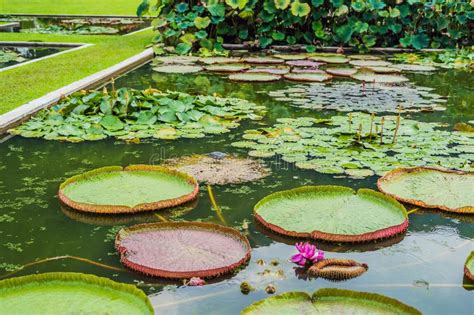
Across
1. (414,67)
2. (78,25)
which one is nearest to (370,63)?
(414,67)

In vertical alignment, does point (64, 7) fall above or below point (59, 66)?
below

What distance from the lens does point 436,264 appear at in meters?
2.84

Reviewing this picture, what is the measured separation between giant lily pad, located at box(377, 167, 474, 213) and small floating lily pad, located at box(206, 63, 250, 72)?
14.9 ft

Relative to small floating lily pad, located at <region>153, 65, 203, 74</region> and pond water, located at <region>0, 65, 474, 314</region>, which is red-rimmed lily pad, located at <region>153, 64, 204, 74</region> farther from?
pond water, located at <region>0, 65, 474, 314</region>

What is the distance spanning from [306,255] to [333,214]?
48 cm

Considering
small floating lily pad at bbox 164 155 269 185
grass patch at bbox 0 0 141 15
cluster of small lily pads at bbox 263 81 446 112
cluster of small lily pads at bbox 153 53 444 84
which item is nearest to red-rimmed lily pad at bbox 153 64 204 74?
cluster of small lily pads at bbox 153 53 444 84

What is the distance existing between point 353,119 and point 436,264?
9.00 ft

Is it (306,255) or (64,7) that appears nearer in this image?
(306,255)

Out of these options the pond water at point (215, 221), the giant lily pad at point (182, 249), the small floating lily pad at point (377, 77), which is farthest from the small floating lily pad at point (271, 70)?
the giant lily pad at point (182, 249)

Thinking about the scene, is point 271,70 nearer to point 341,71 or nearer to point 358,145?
point 341,71

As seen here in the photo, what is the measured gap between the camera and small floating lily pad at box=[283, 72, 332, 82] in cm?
730

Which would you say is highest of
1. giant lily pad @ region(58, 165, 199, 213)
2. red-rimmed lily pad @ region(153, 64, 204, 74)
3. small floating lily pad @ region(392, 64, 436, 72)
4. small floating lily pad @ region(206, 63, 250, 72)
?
small floating lily pad @ region(392, 64, 436, 72)

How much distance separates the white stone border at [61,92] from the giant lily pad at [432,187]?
9.27 ft

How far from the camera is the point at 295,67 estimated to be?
847 cm
